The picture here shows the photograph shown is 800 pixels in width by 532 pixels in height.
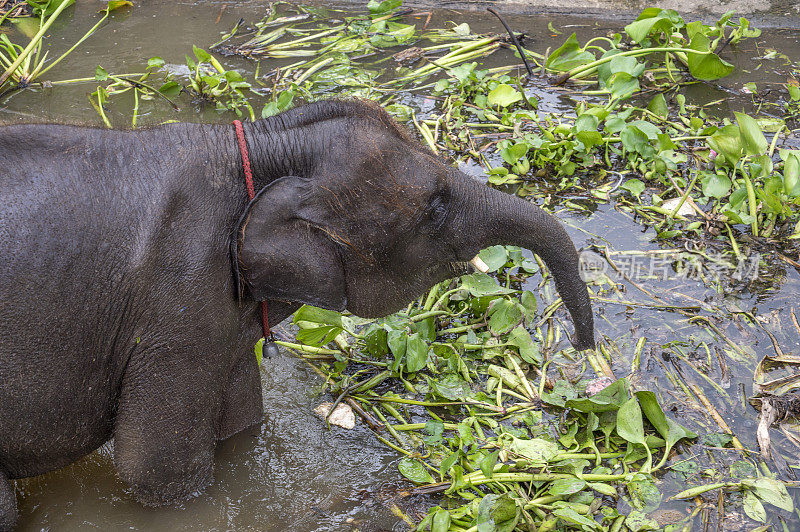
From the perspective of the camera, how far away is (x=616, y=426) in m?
3.95

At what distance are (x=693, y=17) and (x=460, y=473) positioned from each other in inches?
266

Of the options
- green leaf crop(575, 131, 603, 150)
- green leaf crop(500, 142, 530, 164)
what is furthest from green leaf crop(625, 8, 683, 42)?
green leaf crop(500, 142, 530, 164)

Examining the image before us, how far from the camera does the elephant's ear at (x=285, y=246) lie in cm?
331

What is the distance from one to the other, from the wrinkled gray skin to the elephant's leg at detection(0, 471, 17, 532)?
0.04 ft

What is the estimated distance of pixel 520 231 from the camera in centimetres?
369

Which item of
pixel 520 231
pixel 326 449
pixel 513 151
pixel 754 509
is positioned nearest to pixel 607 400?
pixel 754 509

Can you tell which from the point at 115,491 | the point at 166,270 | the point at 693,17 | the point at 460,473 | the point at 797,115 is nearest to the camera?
the point at 166,270

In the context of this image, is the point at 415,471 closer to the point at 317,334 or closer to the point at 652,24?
the point at 317,334

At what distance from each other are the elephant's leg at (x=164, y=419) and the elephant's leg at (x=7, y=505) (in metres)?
0.46

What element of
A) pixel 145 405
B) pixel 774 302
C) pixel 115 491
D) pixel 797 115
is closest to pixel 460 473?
pixel 145 405

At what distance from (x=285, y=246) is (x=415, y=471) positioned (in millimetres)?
1278

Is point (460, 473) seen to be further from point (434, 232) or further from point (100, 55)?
point (100, 55)

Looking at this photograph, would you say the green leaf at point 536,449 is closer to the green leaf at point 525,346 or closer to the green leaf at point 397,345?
the green leaf at point 525,346

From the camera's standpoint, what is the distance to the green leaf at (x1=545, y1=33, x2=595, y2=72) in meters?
7.12
